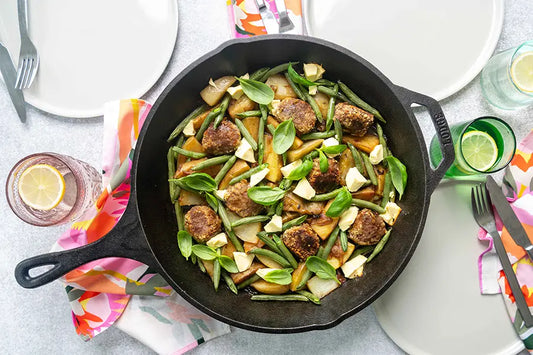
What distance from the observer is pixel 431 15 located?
2250mm

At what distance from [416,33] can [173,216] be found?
4.77 ft

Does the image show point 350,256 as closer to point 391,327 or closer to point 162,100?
point 391,327

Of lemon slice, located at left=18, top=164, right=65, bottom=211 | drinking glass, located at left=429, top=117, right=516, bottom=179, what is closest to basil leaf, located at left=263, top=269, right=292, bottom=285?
drinking glass, located at left=429, top=117, right=516, bottom=179

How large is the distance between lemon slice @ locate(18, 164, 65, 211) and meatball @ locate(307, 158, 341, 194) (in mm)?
1111

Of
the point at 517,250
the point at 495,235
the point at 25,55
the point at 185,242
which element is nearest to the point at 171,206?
the point at 185,242

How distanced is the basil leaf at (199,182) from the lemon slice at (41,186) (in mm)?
573

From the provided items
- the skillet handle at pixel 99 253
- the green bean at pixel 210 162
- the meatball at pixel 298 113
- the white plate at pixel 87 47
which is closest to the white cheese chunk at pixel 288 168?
the meatball at pixel 298 113

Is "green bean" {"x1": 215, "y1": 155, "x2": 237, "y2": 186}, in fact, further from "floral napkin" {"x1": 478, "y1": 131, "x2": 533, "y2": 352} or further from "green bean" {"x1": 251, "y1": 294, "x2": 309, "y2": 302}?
"floral napkin" {"x1": 478, "y1": 131, "x2": 533, "y2": 352}

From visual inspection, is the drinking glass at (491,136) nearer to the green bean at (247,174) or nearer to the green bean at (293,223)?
the green bean at (293,223)

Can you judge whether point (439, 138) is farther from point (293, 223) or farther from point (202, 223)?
point (202, 223)

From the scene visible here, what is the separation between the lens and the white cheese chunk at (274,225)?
Answer: 1962 millimetres

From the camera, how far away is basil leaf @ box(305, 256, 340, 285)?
6.31ft

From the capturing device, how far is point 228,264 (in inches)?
78.7

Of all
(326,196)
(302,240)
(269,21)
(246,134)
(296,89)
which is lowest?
(302,240)
